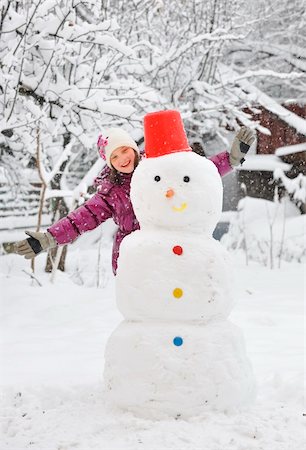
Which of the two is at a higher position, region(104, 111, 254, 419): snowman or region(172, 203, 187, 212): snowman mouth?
region(172, 203, 187, 212): snowman mouth

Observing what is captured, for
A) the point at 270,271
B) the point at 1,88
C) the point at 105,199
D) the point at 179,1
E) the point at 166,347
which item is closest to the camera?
the point at 166,347

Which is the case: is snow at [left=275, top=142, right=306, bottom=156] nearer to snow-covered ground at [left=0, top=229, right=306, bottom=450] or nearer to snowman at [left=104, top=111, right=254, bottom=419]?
snow-covered ground at [left=0, top=229, right=306, bottom=450]

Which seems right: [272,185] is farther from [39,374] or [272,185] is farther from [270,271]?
[39,374]

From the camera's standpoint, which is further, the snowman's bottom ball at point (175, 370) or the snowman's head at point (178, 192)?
the snowman's head at point (178, 192)

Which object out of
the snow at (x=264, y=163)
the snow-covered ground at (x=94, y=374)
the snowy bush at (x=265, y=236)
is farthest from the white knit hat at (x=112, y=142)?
the snow at (x=264, y=163)

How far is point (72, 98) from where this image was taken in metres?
5.65

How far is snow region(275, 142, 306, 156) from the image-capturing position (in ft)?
42.2

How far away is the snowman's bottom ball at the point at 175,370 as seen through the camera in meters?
2.92

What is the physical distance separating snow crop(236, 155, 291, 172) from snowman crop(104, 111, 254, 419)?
10.7 m

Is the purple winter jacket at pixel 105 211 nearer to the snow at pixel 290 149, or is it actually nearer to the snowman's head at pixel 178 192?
the snowman's head at pixel 178 192

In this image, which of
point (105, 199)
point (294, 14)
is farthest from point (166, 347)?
point (294, 14)

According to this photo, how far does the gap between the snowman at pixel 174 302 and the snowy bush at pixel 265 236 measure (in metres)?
5.47

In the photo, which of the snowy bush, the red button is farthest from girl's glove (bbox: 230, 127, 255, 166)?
the snowy bush

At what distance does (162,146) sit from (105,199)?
2.02ft
